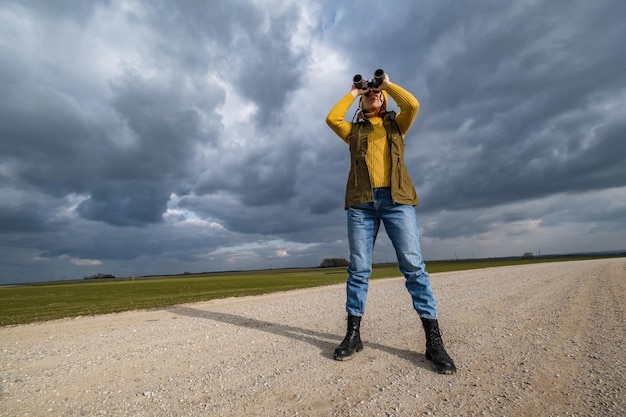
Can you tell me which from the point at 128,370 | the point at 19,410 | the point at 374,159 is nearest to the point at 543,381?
the point at 374,159

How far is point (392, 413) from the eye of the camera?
94.0 inches

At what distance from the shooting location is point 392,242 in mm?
4164

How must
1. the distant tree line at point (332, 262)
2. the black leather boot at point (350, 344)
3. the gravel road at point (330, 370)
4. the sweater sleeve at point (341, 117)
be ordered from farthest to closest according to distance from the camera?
the distant tree line at point (332, 262) → the sweater sleeve at point (341, 117) → the black leather boot at point (350, 344) → the gravel road at point (330, 370)

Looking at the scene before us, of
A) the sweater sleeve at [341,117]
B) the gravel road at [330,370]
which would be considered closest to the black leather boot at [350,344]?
the gravel road at [330,370]

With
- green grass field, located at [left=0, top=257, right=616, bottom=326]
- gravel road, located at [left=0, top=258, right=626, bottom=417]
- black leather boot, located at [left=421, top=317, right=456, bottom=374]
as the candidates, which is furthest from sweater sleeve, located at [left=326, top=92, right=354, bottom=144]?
green grass field, located at [left=0, top=257, right=616, bottom=326]

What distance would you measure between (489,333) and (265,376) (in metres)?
3.26

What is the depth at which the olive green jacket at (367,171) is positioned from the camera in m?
4.20

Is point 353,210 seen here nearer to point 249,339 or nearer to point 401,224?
point 401,224

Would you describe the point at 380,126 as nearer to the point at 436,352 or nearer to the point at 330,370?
the point at 436,352

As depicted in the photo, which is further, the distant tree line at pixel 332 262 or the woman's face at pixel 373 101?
the distant tree line at pixel 332 262

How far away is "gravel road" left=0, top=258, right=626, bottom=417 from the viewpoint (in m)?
2.56

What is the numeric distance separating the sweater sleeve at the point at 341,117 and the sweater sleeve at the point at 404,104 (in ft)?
2.00

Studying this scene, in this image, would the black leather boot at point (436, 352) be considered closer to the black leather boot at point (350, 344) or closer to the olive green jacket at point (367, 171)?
the black leather boot at point (350, 344)

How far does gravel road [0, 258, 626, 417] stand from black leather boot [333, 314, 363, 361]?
0.35 feet
